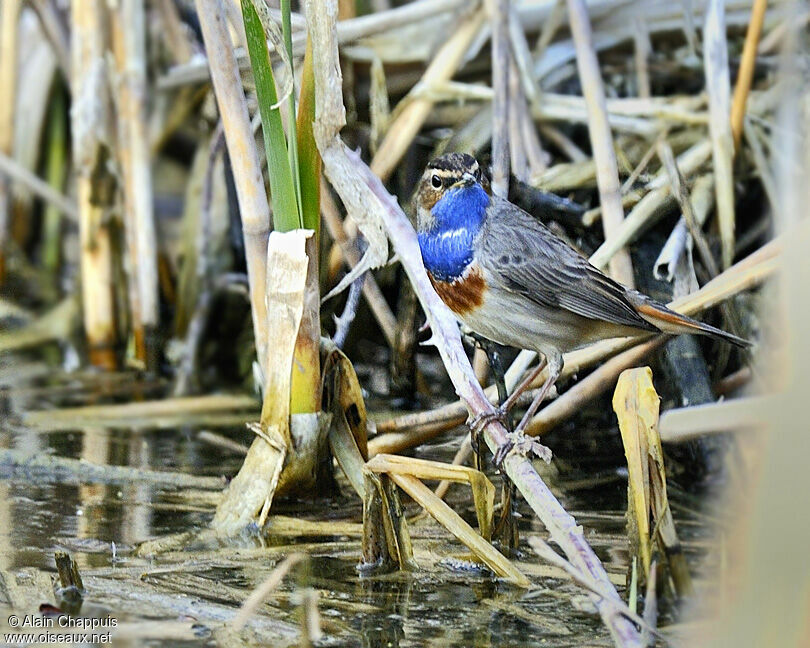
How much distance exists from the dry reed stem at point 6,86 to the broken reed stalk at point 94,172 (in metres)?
0.91

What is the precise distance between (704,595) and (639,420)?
0.56 m

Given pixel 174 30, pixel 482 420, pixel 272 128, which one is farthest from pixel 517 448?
pixel 174 30

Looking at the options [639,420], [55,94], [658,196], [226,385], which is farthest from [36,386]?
[639,420]

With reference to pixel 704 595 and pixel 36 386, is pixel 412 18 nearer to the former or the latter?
pixel 36 386

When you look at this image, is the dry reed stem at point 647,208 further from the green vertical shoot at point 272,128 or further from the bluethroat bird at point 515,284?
the green vertical shoot at point 272,128

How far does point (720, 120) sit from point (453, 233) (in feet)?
7.29

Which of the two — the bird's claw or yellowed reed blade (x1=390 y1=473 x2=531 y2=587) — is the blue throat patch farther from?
yellowed reed blade (x1=390 y1=473 x2=531 y2=587)

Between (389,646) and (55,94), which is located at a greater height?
(55,94)

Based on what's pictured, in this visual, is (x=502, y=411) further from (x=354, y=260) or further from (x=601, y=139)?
(x=601, y=139)

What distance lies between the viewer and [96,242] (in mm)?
7219

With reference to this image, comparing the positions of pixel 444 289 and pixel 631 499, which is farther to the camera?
pixel 444 289

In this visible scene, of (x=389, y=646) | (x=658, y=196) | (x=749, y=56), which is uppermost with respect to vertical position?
(x=749, y=56)

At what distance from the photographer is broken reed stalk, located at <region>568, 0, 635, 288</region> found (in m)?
5.47

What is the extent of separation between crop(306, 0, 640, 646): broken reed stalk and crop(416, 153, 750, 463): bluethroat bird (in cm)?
12
